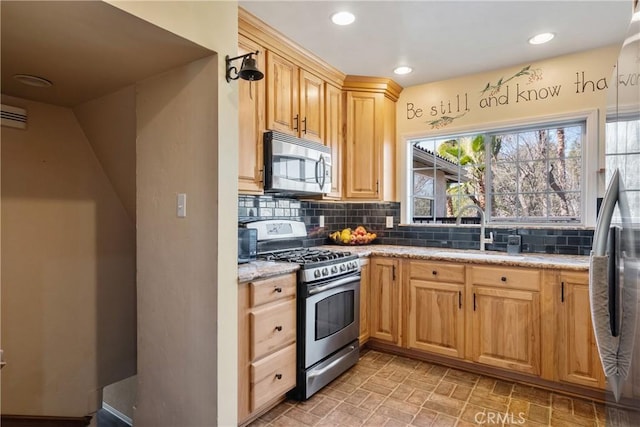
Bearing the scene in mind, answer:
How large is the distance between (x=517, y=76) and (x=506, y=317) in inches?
77.9

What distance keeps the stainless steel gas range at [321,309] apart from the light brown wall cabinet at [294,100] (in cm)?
78

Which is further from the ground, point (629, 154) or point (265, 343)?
point (629, 154)

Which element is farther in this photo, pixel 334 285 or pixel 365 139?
pixel 365 139

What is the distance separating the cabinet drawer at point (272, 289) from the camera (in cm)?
193

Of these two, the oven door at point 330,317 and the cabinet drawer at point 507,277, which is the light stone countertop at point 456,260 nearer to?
the cabinet drawer at point 507,277

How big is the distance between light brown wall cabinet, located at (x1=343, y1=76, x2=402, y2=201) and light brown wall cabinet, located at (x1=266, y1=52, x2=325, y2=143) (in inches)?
15.1

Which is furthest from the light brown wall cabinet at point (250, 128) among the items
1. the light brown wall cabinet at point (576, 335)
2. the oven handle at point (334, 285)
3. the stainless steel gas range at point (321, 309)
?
the light brown wall cabinet at point (576, 335)

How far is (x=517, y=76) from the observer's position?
2.96 meters

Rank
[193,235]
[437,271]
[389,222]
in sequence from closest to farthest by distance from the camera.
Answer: [193,235]
[437,271]
[389,222]

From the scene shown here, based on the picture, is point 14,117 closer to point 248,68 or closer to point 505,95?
point 248,68

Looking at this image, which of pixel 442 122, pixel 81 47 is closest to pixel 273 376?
pixel 81 47

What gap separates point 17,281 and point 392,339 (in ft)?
8.77

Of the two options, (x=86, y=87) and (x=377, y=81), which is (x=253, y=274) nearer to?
(x=86, y=87)

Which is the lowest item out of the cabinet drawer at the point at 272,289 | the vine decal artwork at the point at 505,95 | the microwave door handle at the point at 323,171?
the cabinet drawer at the point at 272,289
